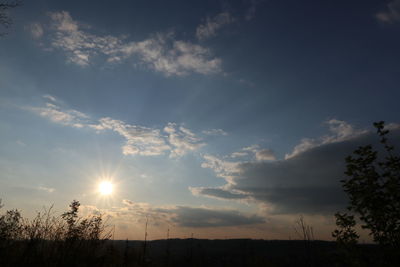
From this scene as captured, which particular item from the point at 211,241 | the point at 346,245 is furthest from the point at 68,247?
the point at 211,241

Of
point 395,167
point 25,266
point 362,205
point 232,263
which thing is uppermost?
point 395,167

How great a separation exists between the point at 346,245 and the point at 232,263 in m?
98.7

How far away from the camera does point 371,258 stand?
6.33 m

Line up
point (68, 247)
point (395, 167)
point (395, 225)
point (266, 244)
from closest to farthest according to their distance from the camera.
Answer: point (395, 225)
point (395, 167)
point (68, 247)
point (266, 244)

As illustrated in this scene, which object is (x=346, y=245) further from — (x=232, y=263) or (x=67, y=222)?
(x=232, y=263)

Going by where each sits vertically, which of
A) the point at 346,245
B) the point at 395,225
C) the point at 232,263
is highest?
the point at 395,225

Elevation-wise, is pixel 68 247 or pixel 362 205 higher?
pixel 362 205

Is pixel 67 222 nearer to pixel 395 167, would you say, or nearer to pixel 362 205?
pixel 362 205

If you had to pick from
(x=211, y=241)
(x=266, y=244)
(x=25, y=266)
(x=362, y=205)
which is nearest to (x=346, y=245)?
(x=362, y=205)

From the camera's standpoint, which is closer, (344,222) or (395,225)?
(395,225)

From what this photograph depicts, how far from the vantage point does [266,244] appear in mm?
A: 133875

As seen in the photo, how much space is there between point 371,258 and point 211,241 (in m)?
167

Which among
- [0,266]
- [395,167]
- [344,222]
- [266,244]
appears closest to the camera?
[395,167]

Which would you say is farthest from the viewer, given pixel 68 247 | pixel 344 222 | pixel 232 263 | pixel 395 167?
pixel 232 263
